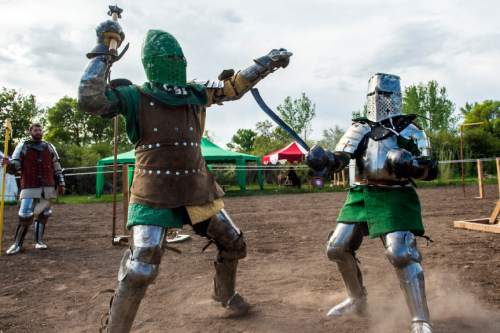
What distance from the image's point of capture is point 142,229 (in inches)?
102

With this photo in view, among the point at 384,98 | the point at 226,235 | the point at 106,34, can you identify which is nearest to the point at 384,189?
the point at 384,98

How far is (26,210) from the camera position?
20.1 ft

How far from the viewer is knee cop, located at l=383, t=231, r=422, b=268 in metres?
2.63

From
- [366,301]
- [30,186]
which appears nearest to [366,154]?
[366,301]

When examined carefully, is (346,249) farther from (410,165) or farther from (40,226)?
(40,226)

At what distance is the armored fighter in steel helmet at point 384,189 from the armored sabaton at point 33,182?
4815 mm

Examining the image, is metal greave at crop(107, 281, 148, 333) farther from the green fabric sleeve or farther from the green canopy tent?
the green canopy tent

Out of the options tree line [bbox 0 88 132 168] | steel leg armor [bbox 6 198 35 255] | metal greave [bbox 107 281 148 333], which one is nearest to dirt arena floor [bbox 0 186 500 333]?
steel leg armor [bbox 6 198 35 255]

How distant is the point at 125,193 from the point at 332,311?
4502mm

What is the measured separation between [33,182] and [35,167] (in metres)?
0.22

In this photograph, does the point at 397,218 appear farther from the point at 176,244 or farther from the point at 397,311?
the point at 176,244

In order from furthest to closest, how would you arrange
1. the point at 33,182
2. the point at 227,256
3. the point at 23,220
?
1. the point at 33,182
2. the point at 23,220
3. the point at 227,256

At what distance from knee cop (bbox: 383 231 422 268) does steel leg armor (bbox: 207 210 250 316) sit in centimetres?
101

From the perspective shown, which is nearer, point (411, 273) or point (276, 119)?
point (411, 273)
